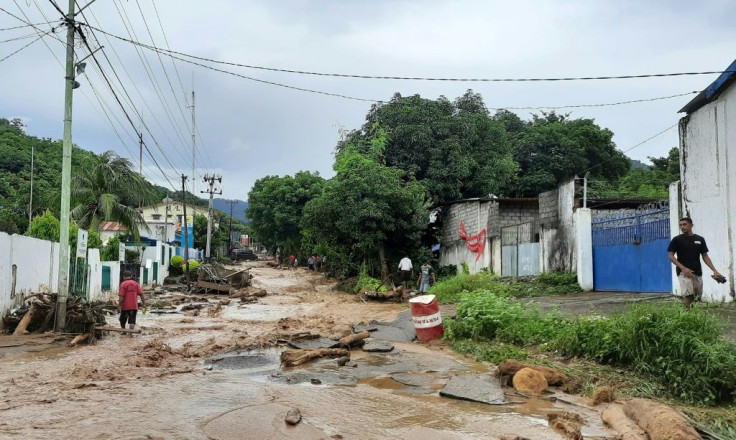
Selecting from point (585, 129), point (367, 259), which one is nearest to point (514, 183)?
point (585, 129)

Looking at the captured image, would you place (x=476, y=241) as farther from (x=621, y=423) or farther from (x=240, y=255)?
(x=240, y=255)

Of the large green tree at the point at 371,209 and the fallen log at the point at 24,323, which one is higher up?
the large green tree at the point at 371,209

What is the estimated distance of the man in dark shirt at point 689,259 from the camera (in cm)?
798

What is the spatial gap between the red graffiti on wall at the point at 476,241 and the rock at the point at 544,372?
15568 millimetres

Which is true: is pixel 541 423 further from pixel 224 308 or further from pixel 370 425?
pixel 224 308

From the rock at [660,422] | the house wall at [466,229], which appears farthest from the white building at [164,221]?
the rock at [660,422]

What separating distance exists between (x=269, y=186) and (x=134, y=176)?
76.4 ft

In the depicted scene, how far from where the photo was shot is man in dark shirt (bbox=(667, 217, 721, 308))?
7.98m

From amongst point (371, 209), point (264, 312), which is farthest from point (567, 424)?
point (371, 209)

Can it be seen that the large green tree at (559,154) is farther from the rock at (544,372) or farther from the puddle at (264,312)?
the rock at (544,372)

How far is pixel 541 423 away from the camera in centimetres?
541

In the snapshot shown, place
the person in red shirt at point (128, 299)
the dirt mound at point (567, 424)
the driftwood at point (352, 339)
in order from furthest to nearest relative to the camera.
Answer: the person in red shirt at point (128, 299) < the driftwood at point (352, 339) < the dirt mound at point (567, 424)

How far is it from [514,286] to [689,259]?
9160 millimetres

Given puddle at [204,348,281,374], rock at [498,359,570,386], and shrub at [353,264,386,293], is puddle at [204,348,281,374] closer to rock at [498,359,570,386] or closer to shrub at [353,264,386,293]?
rock at [498,359,570,386]
